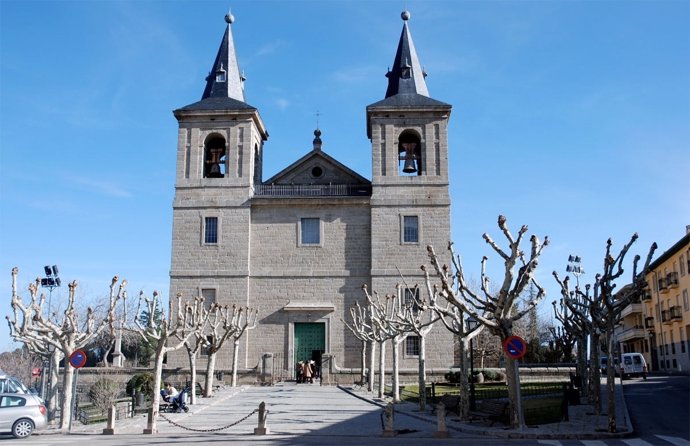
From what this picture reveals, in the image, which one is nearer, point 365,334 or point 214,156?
point 365,334

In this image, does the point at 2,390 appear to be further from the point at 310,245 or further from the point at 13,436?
the point at 310,245

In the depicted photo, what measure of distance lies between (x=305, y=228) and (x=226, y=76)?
1074 centimetres

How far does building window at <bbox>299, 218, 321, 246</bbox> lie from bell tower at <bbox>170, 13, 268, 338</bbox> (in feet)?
10.2

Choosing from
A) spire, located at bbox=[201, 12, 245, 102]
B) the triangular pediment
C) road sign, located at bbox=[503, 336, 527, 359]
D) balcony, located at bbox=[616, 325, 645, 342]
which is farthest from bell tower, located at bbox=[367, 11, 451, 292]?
balcony, located at bbox=[616, 325, 645, 342]

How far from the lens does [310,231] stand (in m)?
40.0

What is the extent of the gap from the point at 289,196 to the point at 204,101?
25.7 ft

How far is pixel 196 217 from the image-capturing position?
129 feet

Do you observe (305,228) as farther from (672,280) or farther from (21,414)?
(672,280)

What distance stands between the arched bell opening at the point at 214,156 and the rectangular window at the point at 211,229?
292 centimetres

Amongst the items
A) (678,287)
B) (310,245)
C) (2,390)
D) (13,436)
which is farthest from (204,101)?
(678,287)

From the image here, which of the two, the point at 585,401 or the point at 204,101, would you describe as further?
the point at 204,101

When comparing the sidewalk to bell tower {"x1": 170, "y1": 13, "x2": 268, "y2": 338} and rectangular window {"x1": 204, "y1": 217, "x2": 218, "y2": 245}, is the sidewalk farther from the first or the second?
rectangular window {"x1": 204, "y1": 217, "x2": 218, "y2": 245}

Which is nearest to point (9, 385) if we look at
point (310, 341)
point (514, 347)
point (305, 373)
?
point (514, 347)

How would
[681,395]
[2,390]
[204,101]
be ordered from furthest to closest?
[204,101], [681,395], [2,390]
